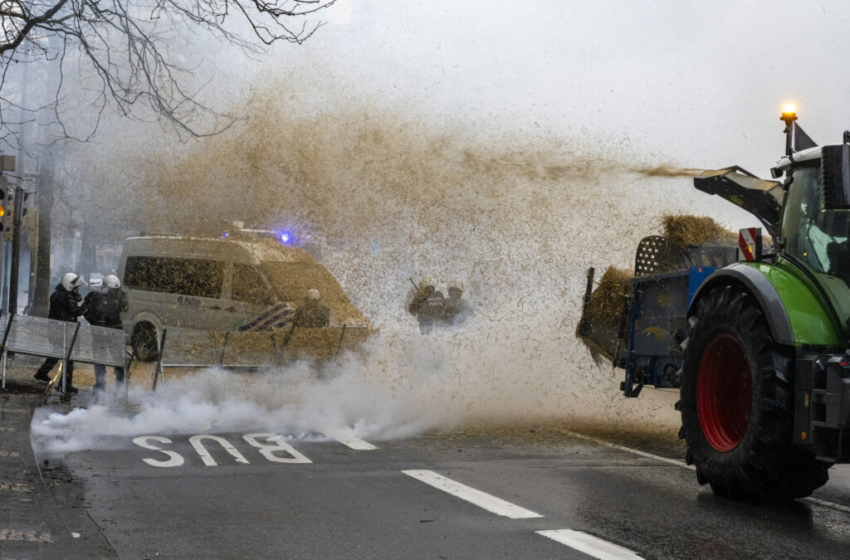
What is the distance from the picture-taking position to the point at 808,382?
233 inches

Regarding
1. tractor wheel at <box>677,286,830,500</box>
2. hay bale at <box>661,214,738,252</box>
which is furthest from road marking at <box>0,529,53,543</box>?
hay bale at <box>661,214,738,252</box>

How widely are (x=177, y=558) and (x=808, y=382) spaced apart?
3.80m

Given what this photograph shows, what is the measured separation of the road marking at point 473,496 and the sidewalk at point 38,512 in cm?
247

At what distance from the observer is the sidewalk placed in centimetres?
526

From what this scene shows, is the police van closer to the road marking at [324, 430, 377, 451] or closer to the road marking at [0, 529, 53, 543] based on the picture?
the road marking at [324, 430, 377, 451]

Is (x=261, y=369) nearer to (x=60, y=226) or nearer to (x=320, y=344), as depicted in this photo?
(x=320, y=344)

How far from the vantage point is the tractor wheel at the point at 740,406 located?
6.12 m

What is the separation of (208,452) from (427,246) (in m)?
5.21

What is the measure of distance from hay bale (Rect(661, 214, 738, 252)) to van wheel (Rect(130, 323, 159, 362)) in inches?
345

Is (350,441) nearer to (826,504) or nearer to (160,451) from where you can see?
(160,451)

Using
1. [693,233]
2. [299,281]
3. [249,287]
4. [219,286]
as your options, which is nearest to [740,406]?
[693,233]

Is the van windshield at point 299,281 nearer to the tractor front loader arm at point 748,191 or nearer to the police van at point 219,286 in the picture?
the police van at point 219,286

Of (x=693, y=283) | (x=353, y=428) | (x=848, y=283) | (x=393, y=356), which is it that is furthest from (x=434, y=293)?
(x=848, y=283)

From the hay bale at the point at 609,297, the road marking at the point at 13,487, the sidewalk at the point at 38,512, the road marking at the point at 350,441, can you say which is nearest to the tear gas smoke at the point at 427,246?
the road marking at the point at 350,441
